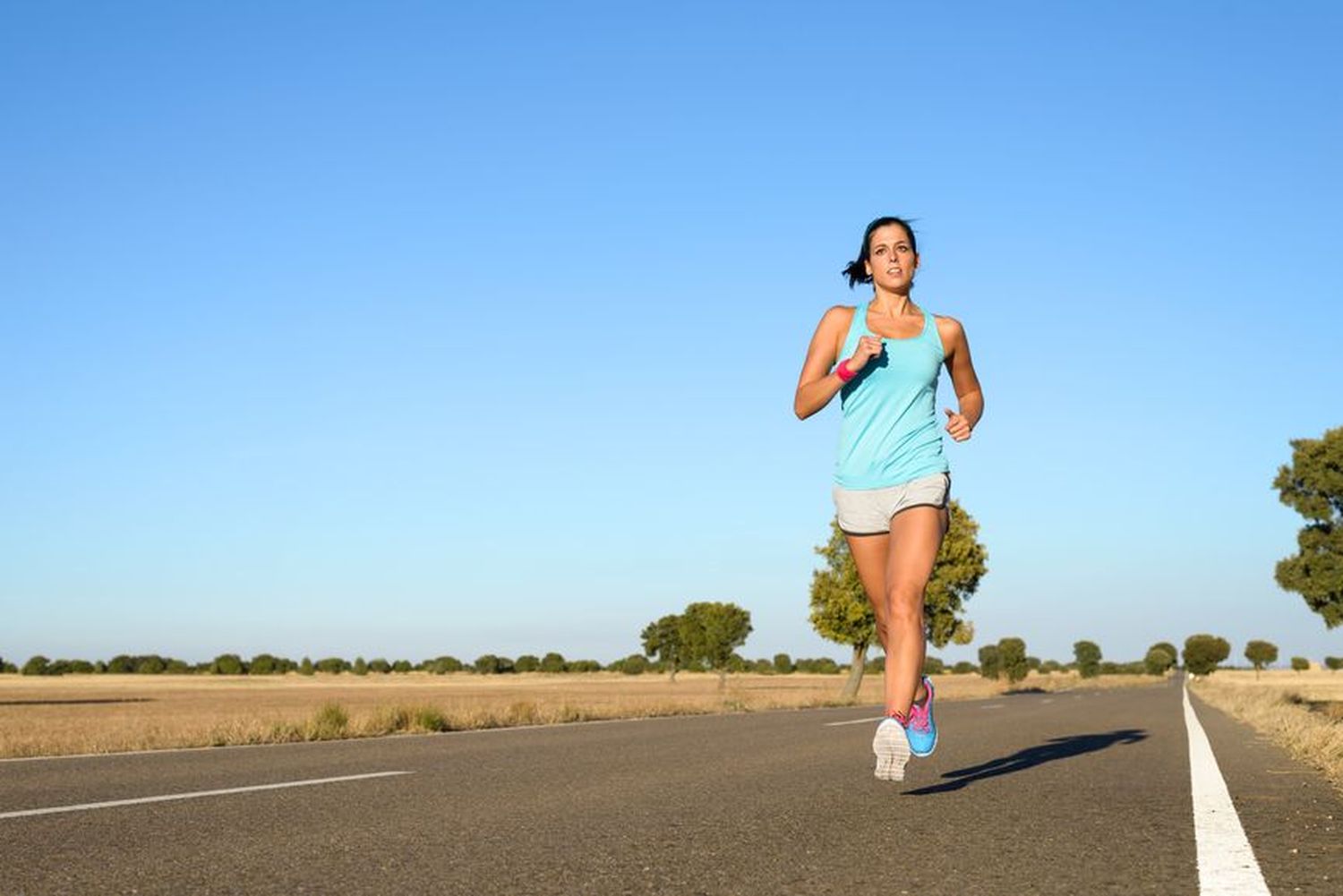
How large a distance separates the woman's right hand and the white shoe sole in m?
1.62

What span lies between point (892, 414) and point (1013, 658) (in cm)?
6860

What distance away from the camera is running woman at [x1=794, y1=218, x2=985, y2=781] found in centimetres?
552

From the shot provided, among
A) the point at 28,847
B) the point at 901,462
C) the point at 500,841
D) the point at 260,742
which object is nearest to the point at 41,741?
the point at 260,742

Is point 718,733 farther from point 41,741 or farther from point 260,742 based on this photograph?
point 41,741

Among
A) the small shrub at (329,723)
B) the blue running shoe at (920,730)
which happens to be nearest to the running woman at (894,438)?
the blue running shoe at (920,730)

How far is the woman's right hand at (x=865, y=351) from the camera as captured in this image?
530 cm

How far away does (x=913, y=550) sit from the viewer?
216 inches

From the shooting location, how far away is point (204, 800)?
629 cm

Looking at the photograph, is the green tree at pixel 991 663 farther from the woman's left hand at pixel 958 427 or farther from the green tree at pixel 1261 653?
the green tree at pixel 1261 653

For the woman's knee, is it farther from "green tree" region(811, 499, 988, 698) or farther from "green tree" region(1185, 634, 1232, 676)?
"green tree" region(1185, 634, 1232, 676)

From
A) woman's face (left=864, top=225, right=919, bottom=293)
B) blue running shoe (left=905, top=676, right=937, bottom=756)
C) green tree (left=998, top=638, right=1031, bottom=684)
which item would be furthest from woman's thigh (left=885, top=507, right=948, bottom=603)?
green tree (left=998, top=638, right=1031, bottom=684)

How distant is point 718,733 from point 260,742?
481 cm

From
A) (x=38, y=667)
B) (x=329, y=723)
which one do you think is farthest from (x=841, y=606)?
(x=38, y=667)

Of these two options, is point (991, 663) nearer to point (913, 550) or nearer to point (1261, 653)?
point (913, 550)
